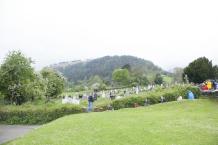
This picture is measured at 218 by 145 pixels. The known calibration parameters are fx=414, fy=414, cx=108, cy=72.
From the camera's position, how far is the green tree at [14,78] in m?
54.6

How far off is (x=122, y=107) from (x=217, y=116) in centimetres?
1451

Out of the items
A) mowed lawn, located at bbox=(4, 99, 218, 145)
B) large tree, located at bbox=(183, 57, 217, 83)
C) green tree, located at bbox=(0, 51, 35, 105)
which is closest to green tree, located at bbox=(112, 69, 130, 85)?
large tree, located at bbox=(183, 57, 217, 83)

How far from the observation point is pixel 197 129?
955 inches

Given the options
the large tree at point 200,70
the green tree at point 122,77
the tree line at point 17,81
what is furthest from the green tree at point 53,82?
the green tree at point 122,77

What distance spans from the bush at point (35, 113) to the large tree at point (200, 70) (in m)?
34.4

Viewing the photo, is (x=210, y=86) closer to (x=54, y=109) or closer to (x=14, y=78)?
(x=54, y=109)

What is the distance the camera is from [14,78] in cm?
5500

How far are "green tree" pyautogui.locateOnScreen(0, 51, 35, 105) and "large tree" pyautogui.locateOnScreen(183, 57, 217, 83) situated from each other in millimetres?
30846

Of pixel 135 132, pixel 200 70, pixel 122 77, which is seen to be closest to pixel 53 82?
pixel 200 70

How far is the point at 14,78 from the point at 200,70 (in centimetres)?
3344

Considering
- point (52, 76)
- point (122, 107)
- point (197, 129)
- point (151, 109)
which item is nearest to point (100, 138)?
point (197, 129)

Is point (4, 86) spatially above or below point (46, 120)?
above

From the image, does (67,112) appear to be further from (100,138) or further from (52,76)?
(52,76)

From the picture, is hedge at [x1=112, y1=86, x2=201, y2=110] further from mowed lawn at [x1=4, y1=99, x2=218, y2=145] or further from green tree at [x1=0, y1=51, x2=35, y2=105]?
green tree at [x1=0, y1=51, x2=35, y2=105]
